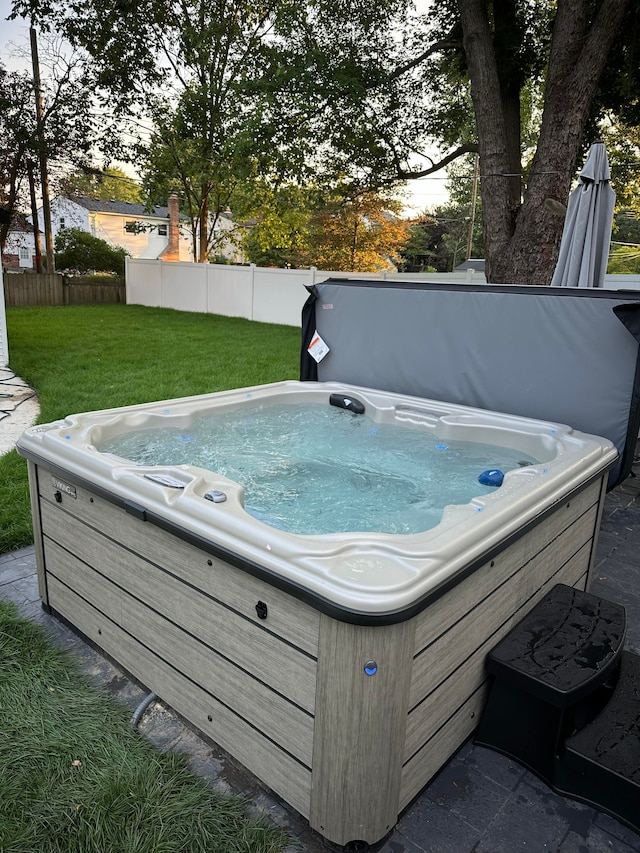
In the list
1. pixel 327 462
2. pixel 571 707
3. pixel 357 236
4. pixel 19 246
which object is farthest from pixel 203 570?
pixel 19 246

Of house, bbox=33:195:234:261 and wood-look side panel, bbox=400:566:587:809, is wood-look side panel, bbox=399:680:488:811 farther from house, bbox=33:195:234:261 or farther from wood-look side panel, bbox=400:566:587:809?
house, bbox=33:195:234:261

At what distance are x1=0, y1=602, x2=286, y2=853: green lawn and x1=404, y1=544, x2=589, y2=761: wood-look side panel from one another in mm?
383

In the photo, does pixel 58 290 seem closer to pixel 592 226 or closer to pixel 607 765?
pixel 592 226

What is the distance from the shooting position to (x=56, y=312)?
35.3ft

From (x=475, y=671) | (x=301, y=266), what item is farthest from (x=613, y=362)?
(x=301, y=266)

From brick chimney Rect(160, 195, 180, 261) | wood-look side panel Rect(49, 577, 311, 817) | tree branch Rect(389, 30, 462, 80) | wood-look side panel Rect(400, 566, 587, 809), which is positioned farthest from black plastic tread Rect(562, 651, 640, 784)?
brick chimney Rect(160, 195, 180, 261)

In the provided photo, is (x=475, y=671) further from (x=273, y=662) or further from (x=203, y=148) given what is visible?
(x=203, y=148)

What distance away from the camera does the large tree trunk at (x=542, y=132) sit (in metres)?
4.81

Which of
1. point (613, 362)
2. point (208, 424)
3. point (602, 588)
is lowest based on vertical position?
point (602, 588)

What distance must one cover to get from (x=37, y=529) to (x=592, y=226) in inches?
127

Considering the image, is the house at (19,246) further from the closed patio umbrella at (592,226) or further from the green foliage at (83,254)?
the closed patio umbrella at (592,226)

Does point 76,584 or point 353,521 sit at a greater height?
point 353,521

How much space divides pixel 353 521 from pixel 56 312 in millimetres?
10317

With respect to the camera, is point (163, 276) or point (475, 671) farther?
point (163, 276)
